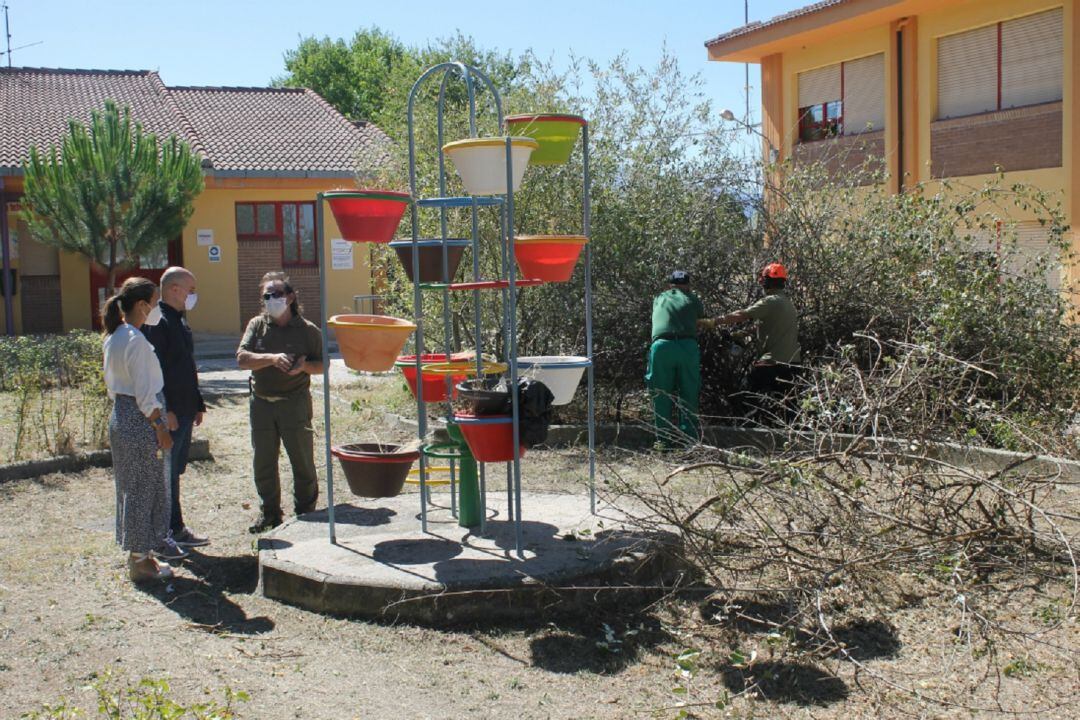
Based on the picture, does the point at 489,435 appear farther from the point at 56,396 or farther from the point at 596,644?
the point at 56,396

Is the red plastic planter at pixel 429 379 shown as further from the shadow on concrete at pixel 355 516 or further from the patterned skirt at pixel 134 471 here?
the patterned skirt at pixel 134 471

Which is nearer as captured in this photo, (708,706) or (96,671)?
(708,706)

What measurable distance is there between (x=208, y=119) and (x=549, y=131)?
21.8 metres

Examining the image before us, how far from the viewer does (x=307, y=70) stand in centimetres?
5272

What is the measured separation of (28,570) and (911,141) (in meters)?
16.7

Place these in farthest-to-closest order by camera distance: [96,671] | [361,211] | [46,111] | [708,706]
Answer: [46,111]
[361,211]
[96,671]
[708,706]

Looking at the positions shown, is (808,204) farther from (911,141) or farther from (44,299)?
(44,299)

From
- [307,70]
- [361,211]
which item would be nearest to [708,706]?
[361,211]

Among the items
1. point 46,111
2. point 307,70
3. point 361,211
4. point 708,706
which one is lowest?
point 708,706

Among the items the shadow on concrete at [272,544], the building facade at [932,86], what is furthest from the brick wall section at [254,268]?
the shadow on concrete at [272,544]

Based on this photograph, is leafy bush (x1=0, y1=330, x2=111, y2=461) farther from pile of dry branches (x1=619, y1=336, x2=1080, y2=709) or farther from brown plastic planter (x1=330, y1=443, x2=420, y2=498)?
pile of dry branches (x1=619, y1=336, x2=1080, y2=709)

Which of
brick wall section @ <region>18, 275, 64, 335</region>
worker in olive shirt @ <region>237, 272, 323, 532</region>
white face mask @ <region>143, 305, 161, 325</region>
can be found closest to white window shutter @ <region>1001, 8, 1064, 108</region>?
worker in olive shirt @ <region>237, 272, 323, 532</region>

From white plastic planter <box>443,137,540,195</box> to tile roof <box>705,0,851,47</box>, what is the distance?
15681 mm

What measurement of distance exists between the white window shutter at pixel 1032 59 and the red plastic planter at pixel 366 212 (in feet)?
46.6
